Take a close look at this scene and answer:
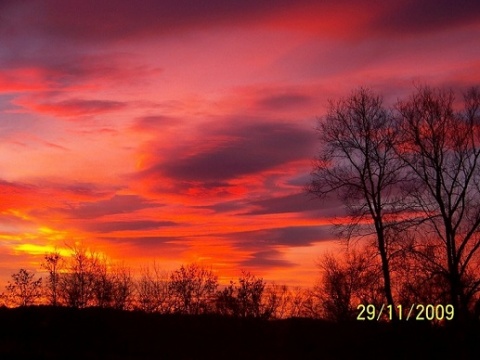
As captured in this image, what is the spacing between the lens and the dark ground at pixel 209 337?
3006cm

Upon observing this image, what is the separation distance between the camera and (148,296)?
4097 centimetres

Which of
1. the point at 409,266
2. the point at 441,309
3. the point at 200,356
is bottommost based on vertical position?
the point at 200,356

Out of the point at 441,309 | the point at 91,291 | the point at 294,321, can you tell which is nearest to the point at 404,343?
the point at 441,309

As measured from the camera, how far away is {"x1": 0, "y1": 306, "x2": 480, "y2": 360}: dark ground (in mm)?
30062

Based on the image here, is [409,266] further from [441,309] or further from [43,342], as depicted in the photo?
[43,342]

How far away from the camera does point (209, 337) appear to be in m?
35.1

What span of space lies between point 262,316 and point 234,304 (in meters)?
2.06
